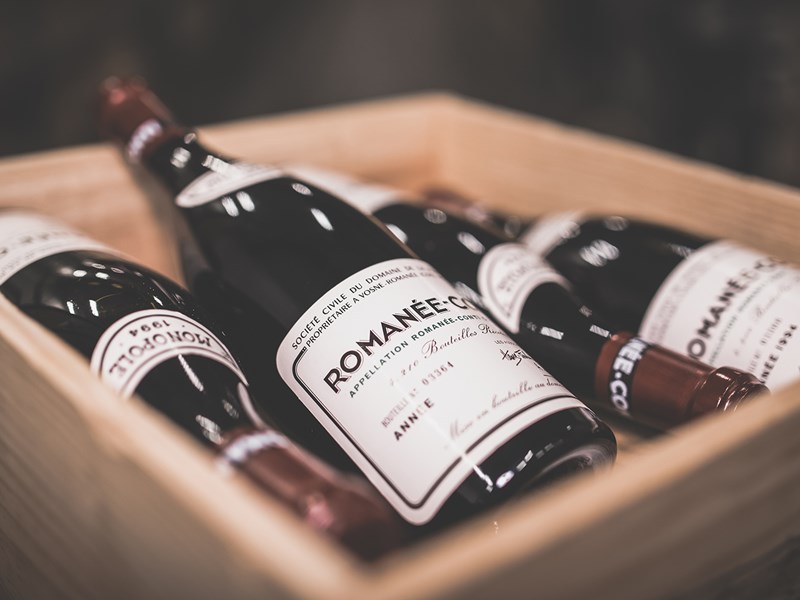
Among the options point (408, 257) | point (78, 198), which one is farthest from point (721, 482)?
point (78, 198)

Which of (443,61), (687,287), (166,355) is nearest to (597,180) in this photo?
(687,287)

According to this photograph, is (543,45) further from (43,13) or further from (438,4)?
(43,13)

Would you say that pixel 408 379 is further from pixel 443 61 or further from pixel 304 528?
pixel 443 61

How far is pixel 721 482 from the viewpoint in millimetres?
283

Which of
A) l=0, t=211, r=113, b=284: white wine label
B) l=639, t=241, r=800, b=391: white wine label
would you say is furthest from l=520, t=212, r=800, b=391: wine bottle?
l=0, t=211, r=113, b=284: white wine label

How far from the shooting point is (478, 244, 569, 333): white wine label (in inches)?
20.1

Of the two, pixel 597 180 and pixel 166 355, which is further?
pixel 597 180

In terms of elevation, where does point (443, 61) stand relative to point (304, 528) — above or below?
below

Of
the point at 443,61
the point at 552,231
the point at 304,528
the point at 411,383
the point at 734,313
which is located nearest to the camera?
the point at 304,528

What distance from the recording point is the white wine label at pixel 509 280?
1.67 feet

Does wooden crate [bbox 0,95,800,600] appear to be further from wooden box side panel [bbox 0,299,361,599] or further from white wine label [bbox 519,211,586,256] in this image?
white wine label [bbox 519,211,586,256]

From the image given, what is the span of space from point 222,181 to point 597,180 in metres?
0.35

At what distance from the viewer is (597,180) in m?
0.68

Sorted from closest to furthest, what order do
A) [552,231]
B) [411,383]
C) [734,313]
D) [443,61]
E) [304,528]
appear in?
[304,528], [411,383], [734,313], [552,231], [443,61]
